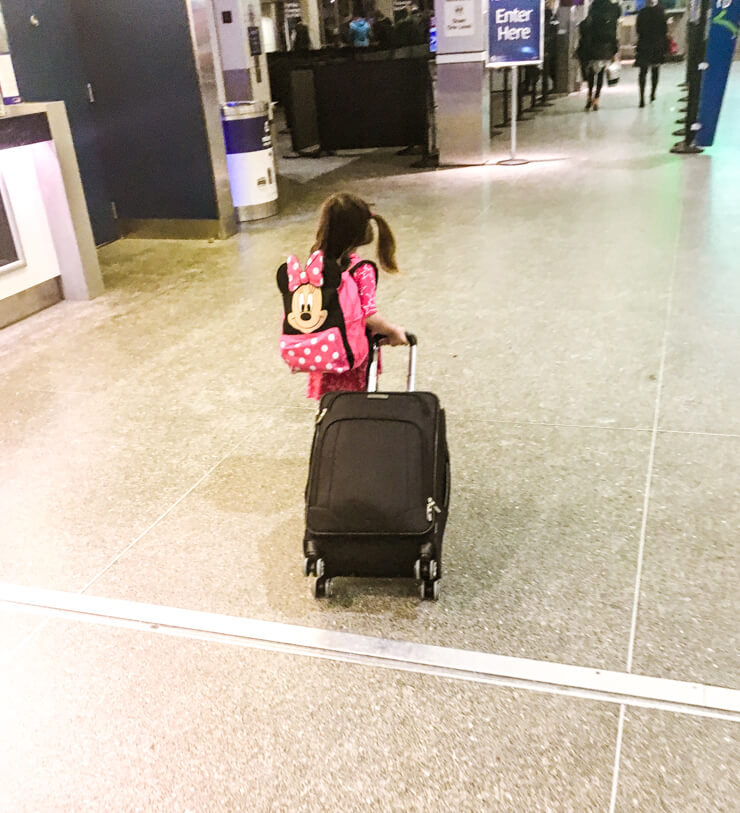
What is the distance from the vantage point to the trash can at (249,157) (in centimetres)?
738

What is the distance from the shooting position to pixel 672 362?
3945mm

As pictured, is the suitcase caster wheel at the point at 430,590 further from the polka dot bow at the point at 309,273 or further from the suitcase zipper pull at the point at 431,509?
the polka dot bow at the point at 309,273

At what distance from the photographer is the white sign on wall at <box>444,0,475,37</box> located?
8672 millimetres

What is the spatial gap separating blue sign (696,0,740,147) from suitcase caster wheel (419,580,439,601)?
7.87 meters

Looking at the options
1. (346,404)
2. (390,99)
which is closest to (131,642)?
(346,404)

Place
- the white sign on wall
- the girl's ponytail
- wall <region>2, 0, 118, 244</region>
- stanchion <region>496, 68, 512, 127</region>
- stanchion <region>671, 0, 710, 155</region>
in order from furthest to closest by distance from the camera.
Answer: stanchion <region>496, 68, 512, 127</region>, the white sign on wall, stanchion <region>671, 0, 710, 155</region>, wall <region>2, 0, 118, 244</region>, the girl's ponytail

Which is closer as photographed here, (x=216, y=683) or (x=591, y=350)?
(x=216, y=683)

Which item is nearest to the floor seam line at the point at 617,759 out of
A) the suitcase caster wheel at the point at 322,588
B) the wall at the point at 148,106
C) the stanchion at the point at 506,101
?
the suitcase caster wheel at the point at 322,588

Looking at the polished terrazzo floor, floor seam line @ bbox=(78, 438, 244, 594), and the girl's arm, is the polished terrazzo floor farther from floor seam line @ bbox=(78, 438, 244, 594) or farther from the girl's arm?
the girl's arm

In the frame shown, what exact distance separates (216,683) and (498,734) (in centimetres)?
78

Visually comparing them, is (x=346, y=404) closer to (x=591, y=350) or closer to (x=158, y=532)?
(x=158, y=532)

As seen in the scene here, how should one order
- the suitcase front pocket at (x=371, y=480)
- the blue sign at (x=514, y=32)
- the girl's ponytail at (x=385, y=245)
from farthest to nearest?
the blue sign at (x=514, y=32), the girl's ponytail at (x=385, y=245), the suitcase front pocket at (x=371, y=480)

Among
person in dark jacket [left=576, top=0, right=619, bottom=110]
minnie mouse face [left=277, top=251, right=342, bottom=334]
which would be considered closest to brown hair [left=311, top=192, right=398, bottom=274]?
minnie mouse face [left=277, top=251, right=342, bottom=334]

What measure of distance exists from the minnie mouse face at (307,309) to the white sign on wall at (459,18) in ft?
24.1
